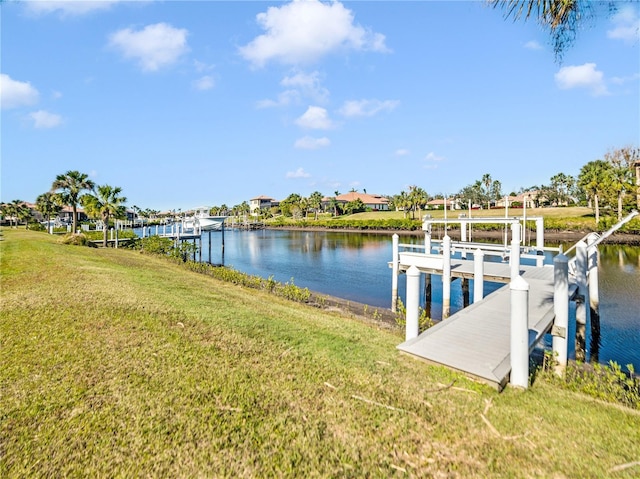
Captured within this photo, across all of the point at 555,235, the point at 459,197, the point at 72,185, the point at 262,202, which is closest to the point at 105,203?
the point at 72,185

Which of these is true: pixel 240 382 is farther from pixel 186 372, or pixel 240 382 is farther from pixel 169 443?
pixel 169 443

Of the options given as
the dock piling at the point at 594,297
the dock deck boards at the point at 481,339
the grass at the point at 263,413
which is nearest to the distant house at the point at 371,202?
the dock piling at the point at 594,297

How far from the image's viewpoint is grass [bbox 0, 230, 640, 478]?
2957 mm

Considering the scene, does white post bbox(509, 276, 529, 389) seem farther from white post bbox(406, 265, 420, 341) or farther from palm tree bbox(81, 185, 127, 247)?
palm tree bbox(81, 185, 127, 247)

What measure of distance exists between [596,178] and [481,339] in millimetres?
52243

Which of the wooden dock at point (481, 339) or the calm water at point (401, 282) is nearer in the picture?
the wooden dock at point (481, 339)

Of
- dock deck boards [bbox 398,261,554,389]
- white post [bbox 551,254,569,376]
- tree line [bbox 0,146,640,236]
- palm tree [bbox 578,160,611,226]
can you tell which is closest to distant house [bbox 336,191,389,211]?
tree line [bbox 0,146,640,236]

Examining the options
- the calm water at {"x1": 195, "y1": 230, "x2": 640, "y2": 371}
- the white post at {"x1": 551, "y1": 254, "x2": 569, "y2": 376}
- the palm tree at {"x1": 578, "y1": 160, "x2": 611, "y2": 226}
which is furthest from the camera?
the palm tree at {"x1": 578, "y1": 160, "x2": 611, "y2": 226}

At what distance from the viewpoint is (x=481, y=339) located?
5844mm

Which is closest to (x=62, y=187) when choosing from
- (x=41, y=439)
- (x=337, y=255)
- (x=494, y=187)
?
(x=337, y=255)

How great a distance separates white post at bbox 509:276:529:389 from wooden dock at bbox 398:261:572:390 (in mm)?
134

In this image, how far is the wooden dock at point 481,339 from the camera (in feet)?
15.7

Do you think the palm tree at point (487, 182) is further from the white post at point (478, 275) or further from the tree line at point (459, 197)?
the white post at point (478, 275)

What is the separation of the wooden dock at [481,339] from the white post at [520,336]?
13 centimetres
